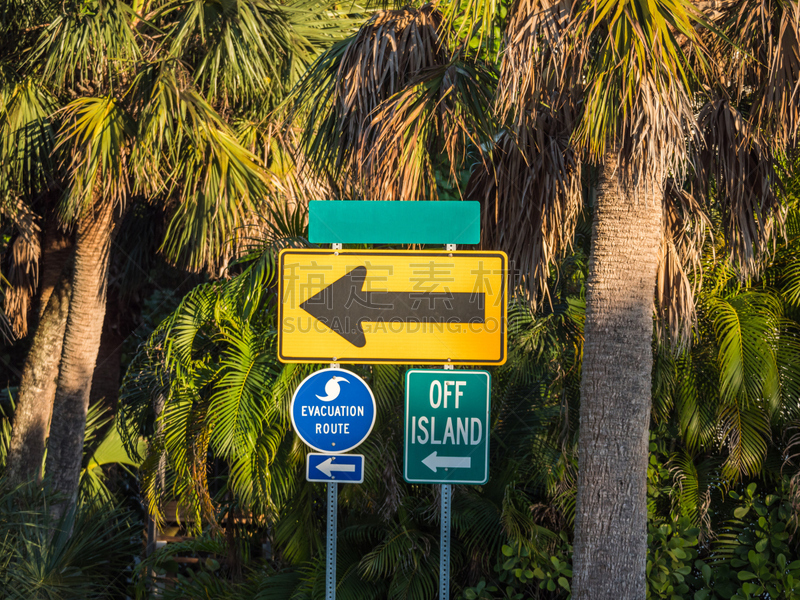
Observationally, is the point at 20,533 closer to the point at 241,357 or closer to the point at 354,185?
the point at 241,357

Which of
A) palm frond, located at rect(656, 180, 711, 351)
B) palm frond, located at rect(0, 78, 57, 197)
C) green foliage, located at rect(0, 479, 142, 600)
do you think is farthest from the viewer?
palm frond, located at rect(0, 78, 57, 197)

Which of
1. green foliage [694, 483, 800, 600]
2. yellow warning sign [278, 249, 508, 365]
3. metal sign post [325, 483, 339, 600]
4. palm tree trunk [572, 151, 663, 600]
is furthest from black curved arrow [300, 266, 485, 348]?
green foliage [694, 483, 800, 600]

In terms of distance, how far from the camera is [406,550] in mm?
5992

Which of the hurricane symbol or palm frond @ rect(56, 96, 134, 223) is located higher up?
palm frond @ rect(56, 96, 134, 223)

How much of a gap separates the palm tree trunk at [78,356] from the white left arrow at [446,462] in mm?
5565

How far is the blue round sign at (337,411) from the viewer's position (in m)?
3.34

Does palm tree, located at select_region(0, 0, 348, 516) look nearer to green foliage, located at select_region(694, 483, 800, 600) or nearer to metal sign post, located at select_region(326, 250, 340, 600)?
metal sign post, located at select_region(326, 250, 340, 600)

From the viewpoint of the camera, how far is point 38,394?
8.62m

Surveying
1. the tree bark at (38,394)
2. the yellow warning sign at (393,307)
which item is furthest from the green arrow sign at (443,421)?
the tree bark at (38,394)

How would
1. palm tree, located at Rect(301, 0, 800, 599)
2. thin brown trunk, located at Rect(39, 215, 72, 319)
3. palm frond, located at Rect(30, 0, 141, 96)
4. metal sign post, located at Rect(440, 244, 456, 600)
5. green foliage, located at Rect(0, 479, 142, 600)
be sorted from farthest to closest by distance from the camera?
1. thin brown trunk, located at Rect(39, 215, 72, 319)
2. palm frond, located at Rect(30, 0, 141, 96)
3. green foliage, located at Rect(0, 479, 142, 600)
4. palm tree, located at Rect(301, 0, 800, 599)
5. metal sign post, located at Rect(440, 244, 456, 600)

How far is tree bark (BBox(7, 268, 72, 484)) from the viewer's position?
835 cm

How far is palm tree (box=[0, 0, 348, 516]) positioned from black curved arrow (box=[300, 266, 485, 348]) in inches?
133

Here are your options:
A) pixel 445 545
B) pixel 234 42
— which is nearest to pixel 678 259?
pixel 445 545

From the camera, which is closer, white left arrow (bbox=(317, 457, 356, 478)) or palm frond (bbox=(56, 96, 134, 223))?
white left arrow (bbox=(317, 457, 356, 478))
